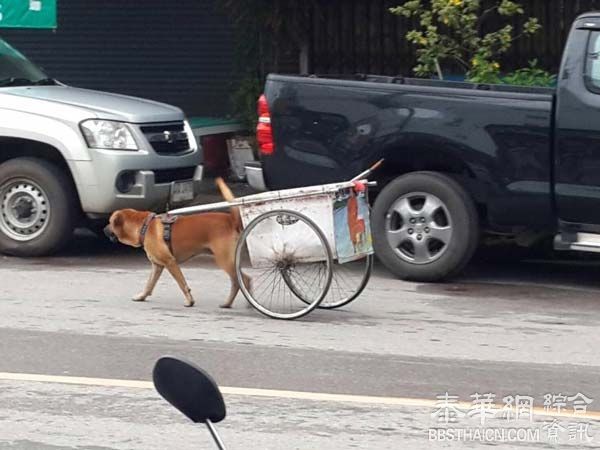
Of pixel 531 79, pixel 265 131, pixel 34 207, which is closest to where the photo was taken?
pixel 265 131

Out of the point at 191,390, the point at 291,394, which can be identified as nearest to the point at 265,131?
the point at 291,394

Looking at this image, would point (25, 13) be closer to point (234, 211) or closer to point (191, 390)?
point (234, 211)

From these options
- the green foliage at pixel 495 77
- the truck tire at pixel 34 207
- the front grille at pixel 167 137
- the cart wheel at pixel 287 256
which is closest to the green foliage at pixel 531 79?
the green foliage at pixel 495 77

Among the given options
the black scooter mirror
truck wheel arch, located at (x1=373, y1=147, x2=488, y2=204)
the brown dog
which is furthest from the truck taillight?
the black scooter mirror

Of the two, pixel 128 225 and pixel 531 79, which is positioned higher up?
pixel 531 79

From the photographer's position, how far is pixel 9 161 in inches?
435

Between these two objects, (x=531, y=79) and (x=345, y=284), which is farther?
(x=531, y=79)

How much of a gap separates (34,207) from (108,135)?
930mm

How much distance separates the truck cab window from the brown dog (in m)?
2.79

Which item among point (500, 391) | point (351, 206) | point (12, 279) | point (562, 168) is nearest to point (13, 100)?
point (12, 279)

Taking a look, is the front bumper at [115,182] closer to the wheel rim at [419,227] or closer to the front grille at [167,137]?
the front grille at [167,137]

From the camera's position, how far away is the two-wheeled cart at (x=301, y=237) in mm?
8555

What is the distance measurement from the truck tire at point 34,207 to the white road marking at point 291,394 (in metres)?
3.74

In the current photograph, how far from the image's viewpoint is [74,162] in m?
10.7
